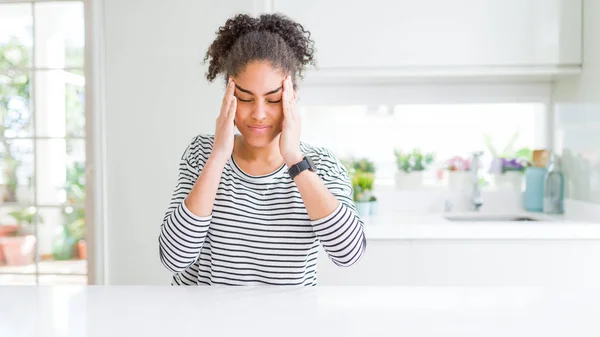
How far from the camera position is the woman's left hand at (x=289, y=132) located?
1.29 m

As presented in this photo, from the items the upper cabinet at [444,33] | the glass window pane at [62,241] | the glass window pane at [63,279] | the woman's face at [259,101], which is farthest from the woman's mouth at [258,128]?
the glass window pane at [63,279]

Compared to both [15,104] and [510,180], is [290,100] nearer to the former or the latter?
[510,180]

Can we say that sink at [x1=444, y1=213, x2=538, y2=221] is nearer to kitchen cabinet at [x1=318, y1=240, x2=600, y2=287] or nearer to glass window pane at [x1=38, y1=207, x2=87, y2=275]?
kitchen cabinet at [x1=318, y1=240, x2=600, y2=287]

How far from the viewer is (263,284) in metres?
1.31

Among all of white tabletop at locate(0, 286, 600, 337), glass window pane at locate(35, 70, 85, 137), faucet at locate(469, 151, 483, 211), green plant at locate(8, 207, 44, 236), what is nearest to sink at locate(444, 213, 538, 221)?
faucet at locate(469, 151, 483, 211)

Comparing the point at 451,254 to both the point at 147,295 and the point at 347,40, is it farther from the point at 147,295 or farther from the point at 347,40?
the point at 147,295

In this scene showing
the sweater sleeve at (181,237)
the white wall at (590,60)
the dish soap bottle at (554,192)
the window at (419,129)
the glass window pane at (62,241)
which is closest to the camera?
the sweater sleeve at (181,237)

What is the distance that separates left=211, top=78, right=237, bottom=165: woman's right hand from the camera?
1.29m

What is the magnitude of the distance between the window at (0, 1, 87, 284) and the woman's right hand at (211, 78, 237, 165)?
216 cm

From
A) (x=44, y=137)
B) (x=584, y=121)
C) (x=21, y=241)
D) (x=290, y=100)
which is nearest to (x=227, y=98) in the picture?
(x=290, y=100)

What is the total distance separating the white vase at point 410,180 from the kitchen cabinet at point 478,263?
27.7 inches

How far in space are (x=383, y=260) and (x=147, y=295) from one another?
1.54m

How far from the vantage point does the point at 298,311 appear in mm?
966

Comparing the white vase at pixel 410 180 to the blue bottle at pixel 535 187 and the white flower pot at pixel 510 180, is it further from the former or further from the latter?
the blue bottle at pixel 535 187
